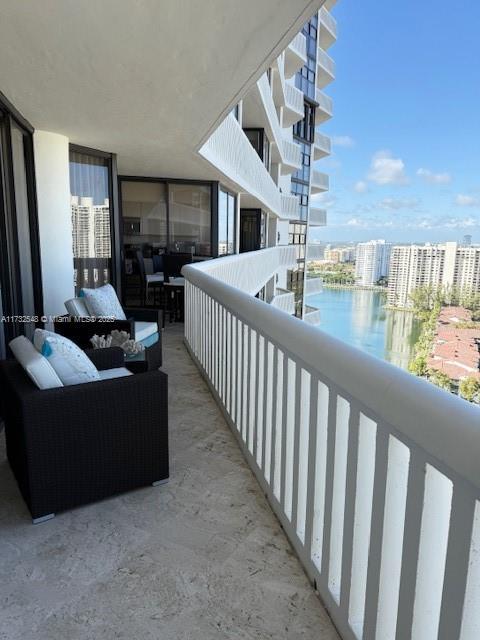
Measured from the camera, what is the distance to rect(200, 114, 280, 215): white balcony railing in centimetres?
644

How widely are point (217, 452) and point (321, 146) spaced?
26.2 m

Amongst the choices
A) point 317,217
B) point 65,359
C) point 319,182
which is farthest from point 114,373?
point 319,182

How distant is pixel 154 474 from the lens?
2.35 m

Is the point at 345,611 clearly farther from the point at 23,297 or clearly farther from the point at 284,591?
the point at 23,297

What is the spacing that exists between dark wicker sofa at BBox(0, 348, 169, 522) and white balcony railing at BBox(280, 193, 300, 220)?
17.3m

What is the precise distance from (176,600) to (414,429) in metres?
1.24

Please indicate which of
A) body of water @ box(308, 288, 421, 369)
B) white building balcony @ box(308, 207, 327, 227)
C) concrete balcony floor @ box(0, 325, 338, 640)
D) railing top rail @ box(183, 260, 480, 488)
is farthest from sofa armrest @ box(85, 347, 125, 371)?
white building balcony @ box(308, 207, 327, 227)

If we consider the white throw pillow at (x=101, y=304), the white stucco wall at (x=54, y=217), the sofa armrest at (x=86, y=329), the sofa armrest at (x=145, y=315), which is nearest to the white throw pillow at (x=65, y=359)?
the sofa armrest at (x=86, y=329)

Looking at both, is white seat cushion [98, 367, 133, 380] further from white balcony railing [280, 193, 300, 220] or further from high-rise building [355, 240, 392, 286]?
white balcony railing [280, 193, 300, 220]

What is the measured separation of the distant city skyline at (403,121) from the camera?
52.5 ft

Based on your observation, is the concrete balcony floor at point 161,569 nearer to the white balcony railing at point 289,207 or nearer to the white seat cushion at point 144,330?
the white seat cushion at point 144,330

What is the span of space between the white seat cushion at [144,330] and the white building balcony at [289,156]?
15.2m

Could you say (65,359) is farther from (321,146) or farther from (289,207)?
(321,146)

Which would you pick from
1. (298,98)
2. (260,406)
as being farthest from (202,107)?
(298,98)
